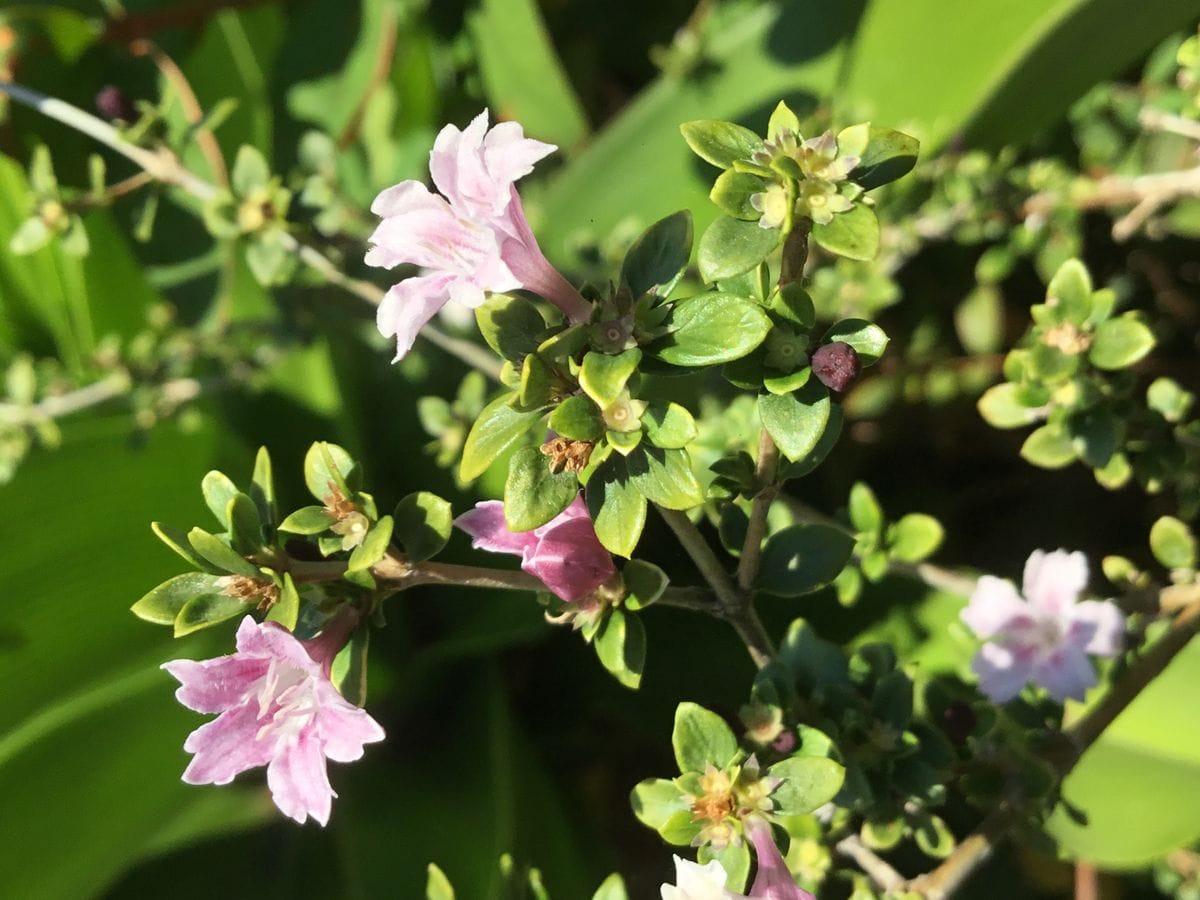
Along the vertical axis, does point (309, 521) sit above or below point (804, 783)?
above

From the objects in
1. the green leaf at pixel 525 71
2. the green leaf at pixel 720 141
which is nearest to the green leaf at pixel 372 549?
the green leaf at pixel 720 141

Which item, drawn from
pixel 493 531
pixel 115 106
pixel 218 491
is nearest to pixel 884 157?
pixel 493 531

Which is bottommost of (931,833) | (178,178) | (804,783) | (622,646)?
(931,833)

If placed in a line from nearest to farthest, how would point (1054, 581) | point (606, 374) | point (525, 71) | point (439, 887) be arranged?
point (606, 374) < point (439, 887) < point (1054, 581) < point (525, 71)

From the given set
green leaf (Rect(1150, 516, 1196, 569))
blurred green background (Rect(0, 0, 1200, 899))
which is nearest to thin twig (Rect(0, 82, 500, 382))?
blurred green background (Rect(0, 0, 1200, 899))

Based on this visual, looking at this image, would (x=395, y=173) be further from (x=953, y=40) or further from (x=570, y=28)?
(x=953, y=40)

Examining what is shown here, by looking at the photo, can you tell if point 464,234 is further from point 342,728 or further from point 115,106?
point 115,106

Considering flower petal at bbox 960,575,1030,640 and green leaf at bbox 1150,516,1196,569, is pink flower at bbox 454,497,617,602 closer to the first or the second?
flower petal at bbox 960,575,1030,640

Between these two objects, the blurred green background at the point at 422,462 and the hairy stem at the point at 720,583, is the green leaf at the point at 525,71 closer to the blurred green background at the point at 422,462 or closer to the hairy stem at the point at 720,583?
the blurred green background at the point at 422,462
